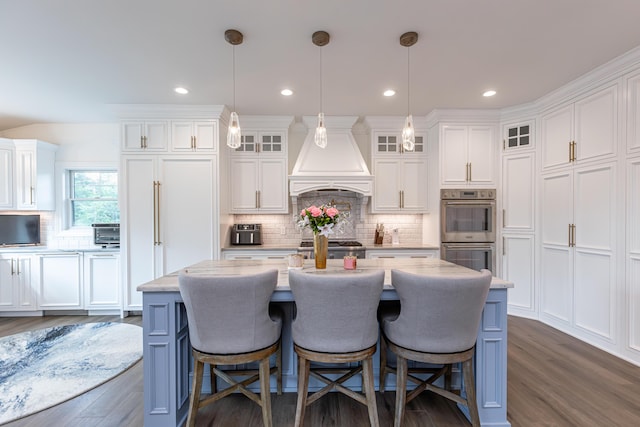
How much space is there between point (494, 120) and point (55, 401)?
5.34 meters

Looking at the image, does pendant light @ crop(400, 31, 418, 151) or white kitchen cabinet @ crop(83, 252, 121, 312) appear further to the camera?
white kitchen cabinet @ crop(83, 252, 121, 312)

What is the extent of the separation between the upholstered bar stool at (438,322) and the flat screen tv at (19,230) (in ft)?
16.9

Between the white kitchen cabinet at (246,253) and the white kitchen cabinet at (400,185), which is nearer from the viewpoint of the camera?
the white kitchen cabinet at (246,253)

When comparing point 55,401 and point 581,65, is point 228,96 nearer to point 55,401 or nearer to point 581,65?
point 55,401

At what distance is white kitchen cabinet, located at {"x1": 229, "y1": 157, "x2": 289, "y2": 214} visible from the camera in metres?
4.01

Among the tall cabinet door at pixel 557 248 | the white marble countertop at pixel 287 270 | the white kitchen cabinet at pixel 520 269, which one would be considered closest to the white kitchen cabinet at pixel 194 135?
the white marble countertop at pixel 287 270

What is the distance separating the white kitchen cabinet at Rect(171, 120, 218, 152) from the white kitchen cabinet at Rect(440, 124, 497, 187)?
3084 mm

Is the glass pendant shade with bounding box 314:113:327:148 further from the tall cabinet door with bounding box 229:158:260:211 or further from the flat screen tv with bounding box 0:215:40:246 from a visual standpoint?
the flat screen tv with bounding box 0:215:40:246

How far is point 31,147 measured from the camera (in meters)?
3.86

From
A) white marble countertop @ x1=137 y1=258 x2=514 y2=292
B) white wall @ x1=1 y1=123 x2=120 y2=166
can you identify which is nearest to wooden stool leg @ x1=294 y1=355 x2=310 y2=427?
white marble countertop @ x1=137 y1=258 x2=514 y2=292

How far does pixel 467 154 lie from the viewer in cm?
379

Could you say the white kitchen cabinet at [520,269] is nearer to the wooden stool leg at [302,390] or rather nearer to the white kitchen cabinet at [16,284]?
the wooden stool leg at [302,390]

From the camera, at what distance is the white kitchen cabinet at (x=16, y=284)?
366 centimetres

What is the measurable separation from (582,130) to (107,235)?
5999mm
